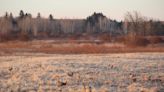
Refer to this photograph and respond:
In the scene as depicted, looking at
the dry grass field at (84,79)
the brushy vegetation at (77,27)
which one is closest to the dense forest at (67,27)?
the brushy vegetation at (77,27)

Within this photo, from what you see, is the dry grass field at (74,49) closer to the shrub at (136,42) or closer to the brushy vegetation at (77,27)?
the shrub at (136,42)

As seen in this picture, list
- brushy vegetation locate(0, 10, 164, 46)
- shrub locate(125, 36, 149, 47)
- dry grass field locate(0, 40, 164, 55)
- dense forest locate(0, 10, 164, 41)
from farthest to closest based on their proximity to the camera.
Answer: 1. dense forest locate(0, 10, 164, 41)
2. brushy vegetation locate(0, 10, 164, 46)
3. shrub locate(125, 36, 149, 47)
4. dry grass field locate(0, 40, 164, 55)

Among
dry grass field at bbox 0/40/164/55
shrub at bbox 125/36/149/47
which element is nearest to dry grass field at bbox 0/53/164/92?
dry grass field at bbox 0/40/164/55

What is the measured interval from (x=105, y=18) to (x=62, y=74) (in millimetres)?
130932

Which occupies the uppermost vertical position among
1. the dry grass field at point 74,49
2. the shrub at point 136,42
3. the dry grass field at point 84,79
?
the shrub at point 136,42

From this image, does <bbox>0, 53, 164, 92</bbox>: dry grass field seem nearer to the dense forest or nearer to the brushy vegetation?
the brushy vegetation

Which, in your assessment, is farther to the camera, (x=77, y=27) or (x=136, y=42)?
(x=77, y=27)

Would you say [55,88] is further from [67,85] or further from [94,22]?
[94,22]

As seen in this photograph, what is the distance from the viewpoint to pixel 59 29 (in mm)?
142125

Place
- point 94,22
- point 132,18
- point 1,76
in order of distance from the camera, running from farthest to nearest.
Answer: point 94,22
point 132,18
point 1,76

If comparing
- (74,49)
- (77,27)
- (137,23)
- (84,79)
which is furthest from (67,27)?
(84,79)

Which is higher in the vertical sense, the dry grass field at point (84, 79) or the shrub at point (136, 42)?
the shrub at point (136, 42)

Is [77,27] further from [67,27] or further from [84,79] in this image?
[84,79]

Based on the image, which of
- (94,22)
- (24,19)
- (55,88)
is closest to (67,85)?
(55,88)
